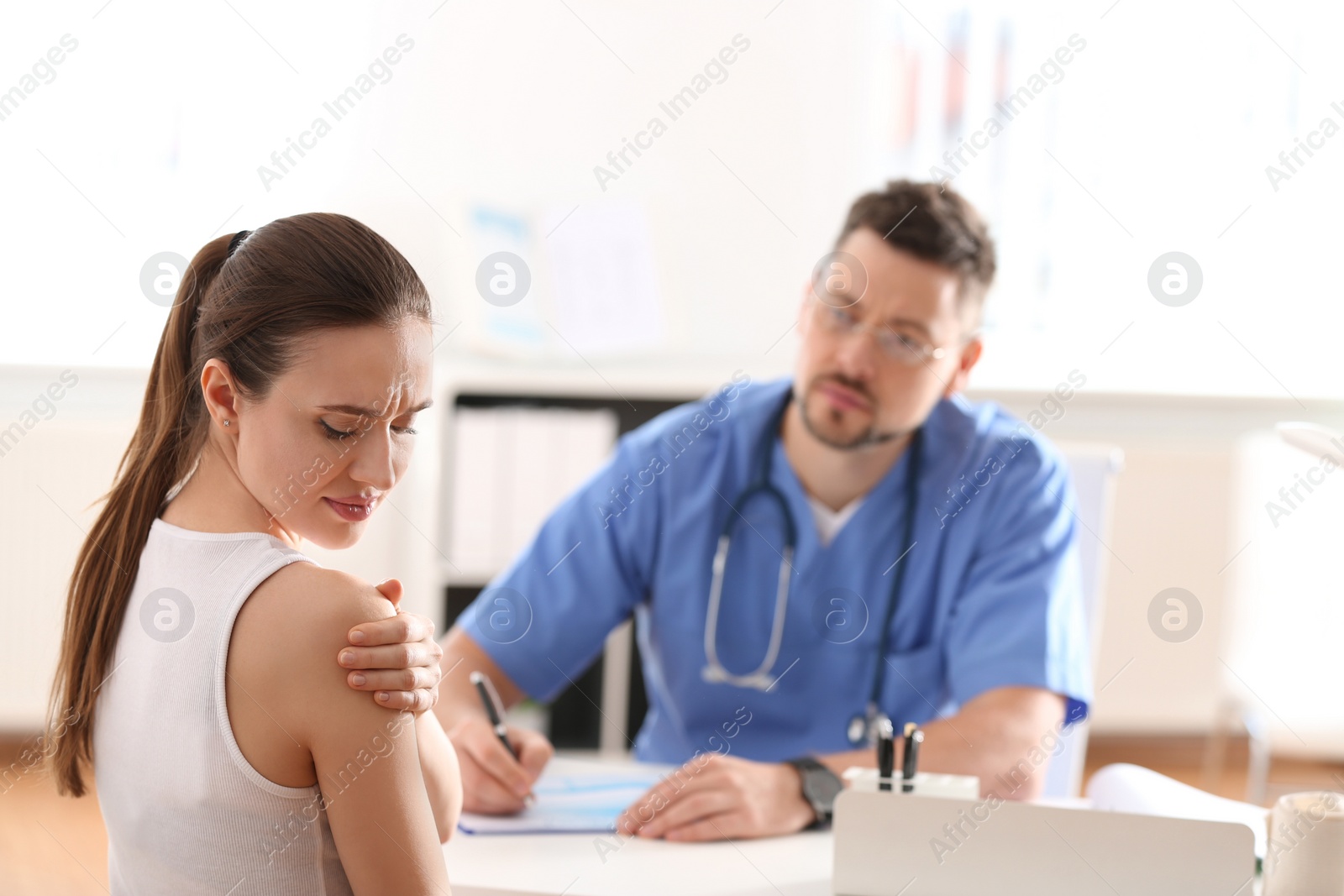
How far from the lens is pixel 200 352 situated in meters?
0.87

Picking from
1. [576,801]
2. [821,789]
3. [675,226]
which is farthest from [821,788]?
[675,226]

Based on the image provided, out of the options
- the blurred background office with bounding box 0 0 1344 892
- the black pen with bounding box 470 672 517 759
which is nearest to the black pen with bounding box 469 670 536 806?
the black pen with bounding box 470 672 517 759

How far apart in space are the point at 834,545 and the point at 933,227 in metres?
0.44

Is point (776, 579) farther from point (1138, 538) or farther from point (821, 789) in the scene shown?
point (1138, 538)

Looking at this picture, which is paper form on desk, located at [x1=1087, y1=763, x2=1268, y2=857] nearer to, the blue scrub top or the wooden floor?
the blue scrub top

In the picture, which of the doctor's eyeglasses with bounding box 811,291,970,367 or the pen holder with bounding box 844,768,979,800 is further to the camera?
the doctor's eyeglasses with bounding box 811,291,970,367

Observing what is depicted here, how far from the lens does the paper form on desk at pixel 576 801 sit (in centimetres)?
111

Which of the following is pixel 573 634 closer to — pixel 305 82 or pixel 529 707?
pixel 529 707

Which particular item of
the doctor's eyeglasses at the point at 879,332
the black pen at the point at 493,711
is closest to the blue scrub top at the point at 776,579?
the doctor's eyeglasses at the point at 879,332

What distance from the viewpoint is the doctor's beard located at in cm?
160

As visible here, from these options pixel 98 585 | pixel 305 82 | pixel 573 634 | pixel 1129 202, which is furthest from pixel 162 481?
pixel 1129 202

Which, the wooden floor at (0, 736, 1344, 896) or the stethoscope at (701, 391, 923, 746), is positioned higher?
the stethoscope at (701, 391, 923, 746)

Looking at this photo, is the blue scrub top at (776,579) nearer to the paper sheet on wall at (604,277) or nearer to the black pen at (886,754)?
the black pen at (886,754)

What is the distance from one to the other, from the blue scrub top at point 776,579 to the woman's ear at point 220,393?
684 millimetres
